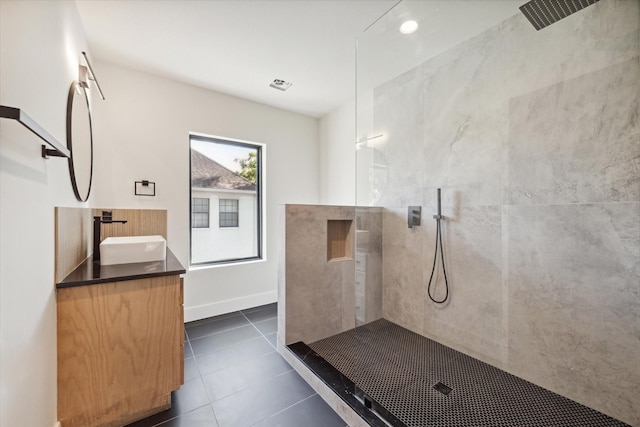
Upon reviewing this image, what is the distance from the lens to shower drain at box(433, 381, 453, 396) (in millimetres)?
1693

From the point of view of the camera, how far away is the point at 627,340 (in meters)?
1.47

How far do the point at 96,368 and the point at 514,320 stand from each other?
262 cm

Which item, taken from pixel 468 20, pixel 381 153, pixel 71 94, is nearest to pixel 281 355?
pixel 381 153

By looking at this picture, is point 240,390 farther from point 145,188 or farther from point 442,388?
point 145,188

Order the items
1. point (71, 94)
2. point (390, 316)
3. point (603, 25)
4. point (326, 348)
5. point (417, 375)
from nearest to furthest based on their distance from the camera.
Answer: point (603, 25) → point (71, 94) → point (417, 375) → point (326, 348) → point (390, 316)

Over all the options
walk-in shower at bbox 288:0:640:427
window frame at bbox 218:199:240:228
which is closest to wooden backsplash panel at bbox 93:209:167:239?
window frame at bbox 218:199:240:228

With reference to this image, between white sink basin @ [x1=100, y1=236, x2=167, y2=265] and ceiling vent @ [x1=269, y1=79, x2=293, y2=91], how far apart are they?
6.70 ft

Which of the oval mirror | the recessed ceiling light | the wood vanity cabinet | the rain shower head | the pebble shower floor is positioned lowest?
the pebble shower floor

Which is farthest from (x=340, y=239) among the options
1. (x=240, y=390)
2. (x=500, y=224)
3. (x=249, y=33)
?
(x=249, y=33)

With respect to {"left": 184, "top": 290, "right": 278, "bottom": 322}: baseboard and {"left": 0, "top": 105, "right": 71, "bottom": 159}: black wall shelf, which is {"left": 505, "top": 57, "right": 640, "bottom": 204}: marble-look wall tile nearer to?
{"left": 0, "top": 105, "right": 71, "bottom": 159}: black wall shelf

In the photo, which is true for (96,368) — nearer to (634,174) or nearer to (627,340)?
(627,340)

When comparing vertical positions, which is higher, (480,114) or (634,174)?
(480,114)

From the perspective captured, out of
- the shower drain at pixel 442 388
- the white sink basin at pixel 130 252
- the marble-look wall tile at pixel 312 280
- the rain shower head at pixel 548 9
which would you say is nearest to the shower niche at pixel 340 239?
the marble-look wall tile at pixel 312 280

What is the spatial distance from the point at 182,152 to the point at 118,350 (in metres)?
2.08
